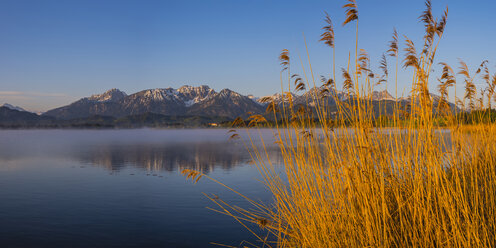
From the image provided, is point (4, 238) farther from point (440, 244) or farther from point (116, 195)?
point (440, 244)

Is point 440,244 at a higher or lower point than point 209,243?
higher

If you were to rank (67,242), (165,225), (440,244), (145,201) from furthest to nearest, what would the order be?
1. (145,201)
2. (165,225)
3. (67,242)
4. (440,244)

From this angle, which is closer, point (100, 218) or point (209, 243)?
point (209, 243)

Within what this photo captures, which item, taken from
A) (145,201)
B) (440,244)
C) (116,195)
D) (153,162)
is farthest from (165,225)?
(153,162)

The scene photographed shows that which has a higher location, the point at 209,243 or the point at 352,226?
the point at 352,226

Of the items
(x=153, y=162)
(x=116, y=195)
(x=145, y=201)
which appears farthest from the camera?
(x=153, y=162)

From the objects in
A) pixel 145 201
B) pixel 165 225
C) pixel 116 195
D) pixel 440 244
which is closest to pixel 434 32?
pixel 440 244

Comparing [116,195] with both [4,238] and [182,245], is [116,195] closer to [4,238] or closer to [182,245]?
[4,238]

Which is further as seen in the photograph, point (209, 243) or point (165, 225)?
point (165, 225)

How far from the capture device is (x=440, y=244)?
355 cm

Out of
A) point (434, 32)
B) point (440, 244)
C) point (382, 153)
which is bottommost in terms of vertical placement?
point (440, 244)

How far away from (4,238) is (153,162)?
15096 millimetres

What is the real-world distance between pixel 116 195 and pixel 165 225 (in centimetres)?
432

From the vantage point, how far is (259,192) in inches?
490
